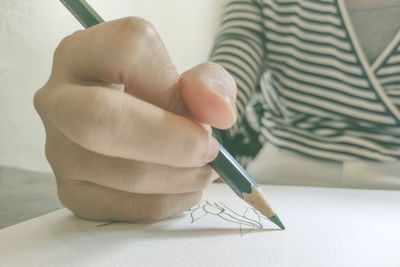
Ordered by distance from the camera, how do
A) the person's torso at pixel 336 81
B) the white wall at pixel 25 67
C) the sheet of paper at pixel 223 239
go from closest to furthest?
the sheet of paper at pixel 223 239 < the white wall at pixel 25 67 < the person's torso at pixel 336 81

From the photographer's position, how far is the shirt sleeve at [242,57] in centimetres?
49

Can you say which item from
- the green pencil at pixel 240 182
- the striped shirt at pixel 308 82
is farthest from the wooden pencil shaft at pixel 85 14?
the striped shirt at pixel 308 82

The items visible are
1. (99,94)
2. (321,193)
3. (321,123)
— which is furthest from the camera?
(321,123)

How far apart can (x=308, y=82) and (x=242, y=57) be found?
0.08 meters

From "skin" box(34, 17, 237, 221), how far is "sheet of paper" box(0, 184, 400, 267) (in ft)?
0.05

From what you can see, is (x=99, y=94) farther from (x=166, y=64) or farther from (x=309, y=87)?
(x=309, y=87)

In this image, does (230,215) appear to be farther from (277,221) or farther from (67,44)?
(67,44)

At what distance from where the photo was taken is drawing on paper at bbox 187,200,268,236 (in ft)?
0.78

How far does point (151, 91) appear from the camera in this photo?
0.70 feet

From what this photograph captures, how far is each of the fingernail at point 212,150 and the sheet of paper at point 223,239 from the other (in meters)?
0.04

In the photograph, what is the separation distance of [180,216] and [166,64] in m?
0.10

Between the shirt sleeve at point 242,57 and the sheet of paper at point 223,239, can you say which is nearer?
the sheet of paper at point 223,239

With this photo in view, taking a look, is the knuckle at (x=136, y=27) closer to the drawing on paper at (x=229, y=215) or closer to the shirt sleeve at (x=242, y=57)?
the drawing on paper at (x=229, y=215)

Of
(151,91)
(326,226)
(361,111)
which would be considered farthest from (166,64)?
(361,111)
